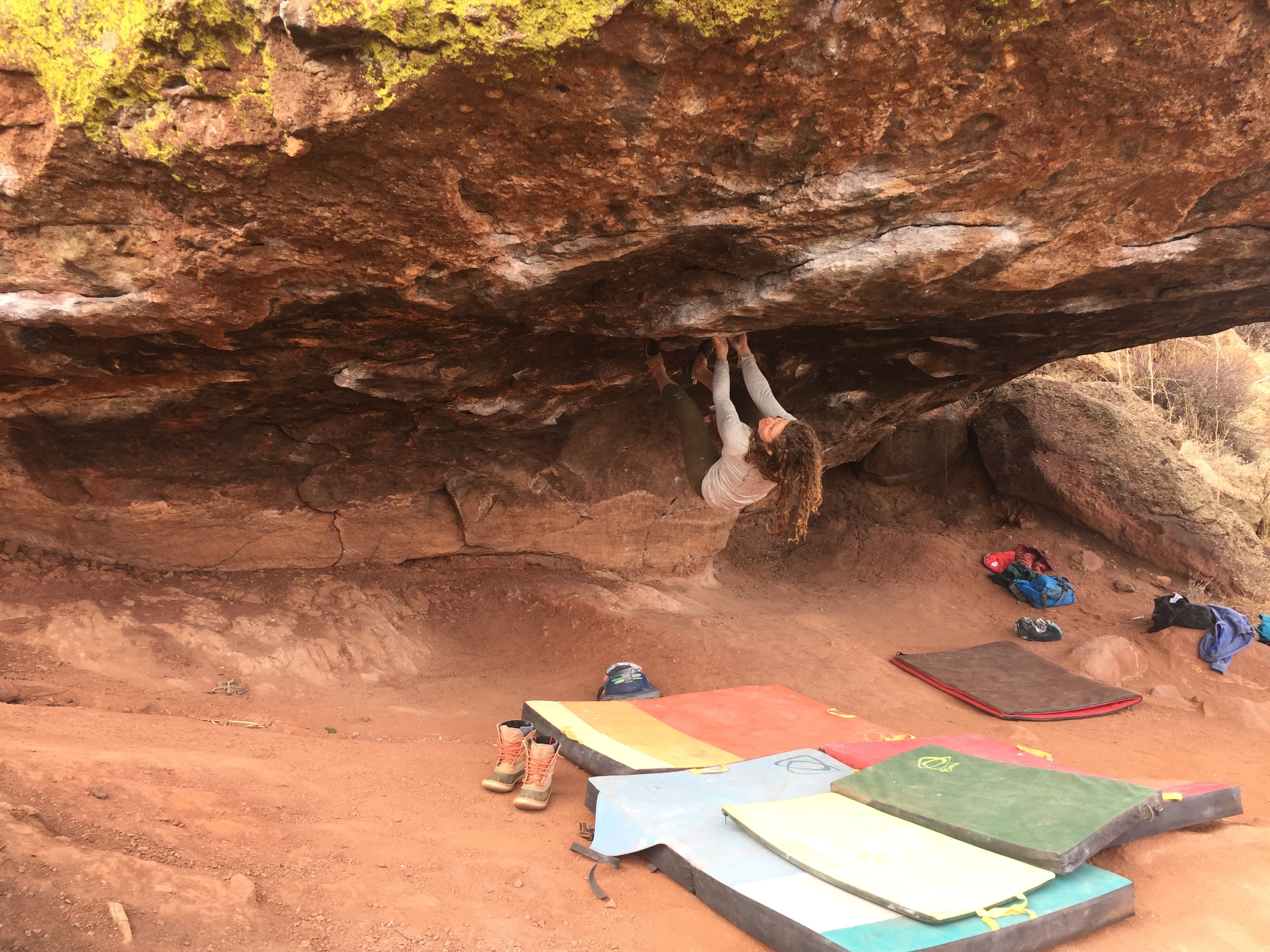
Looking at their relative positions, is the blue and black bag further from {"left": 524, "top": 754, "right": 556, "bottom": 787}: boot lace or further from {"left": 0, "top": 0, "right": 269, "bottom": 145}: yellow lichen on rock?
{"left": 0, "top": 0, "right": 269, "bottom": 145}: yellow lichen on rock

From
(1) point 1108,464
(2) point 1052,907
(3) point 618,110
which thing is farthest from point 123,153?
(1) point 1108,464

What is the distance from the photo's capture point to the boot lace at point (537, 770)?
3.11 metres

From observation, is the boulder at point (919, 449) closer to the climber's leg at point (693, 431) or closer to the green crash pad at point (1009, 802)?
the climber's leg at point (693, 431)

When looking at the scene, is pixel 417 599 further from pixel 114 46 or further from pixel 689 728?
pixel 114 46

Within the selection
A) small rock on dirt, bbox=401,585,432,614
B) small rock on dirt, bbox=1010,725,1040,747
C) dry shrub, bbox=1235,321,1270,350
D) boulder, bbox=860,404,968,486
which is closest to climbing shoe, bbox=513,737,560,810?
small rock on dirt, bbox=401,585,432,614

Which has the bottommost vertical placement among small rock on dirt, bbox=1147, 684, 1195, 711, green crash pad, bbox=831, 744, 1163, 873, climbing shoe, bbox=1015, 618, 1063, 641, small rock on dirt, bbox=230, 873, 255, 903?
climbing shoe, bbox=1015, 618, 1063, 641

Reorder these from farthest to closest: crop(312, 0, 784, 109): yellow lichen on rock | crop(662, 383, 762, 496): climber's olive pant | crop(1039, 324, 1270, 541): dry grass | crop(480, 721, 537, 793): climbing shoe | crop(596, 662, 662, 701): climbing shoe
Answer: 1. crop(1039, 324, 1270, 541): dry grass
2. crop(596, 662, 662, 701): climbing shoe
3. crop(662, 383, 762, 496): climber's olive pant
4. crop(480, 721, 537, 793): climbing shoe
5. crop(312, 0, 784, 109): yellow lichen on rock

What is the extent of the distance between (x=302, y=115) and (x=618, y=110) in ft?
2.87

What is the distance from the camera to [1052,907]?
7.74 ft

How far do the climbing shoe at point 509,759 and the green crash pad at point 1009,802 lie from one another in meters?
1.25

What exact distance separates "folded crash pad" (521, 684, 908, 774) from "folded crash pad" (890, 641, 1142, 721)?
1239 millimetres

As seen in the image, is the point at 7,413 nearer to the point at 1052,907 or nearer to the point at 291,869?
the point at 291,869

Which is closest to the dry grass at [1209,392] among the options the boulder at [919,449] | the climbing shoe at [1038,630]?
the boulder at [919,449]

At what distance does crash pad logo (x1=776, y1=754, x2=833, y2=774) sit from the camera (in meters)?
3.36
